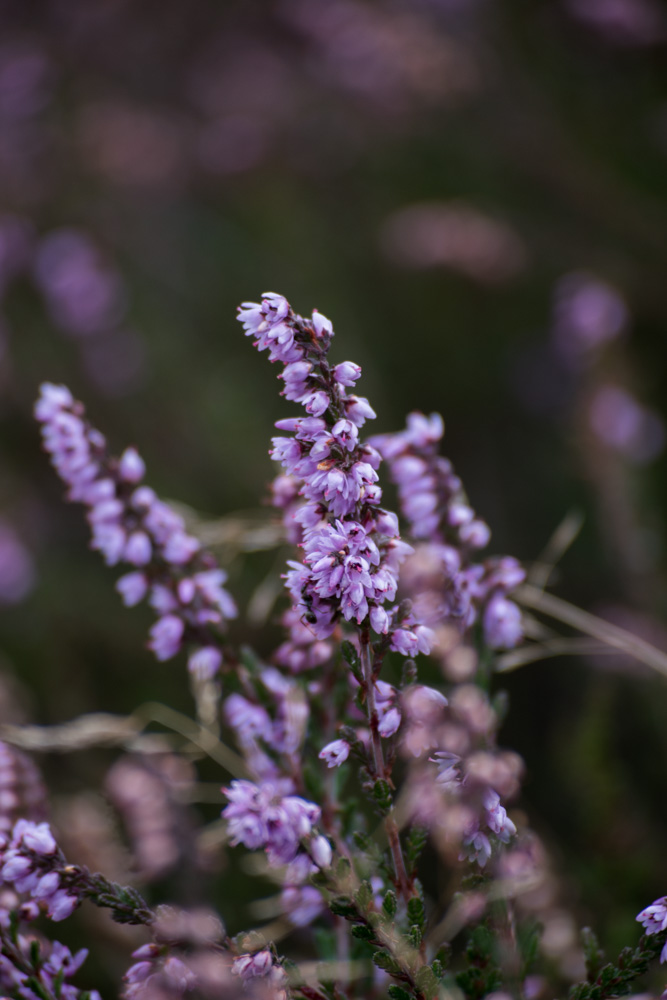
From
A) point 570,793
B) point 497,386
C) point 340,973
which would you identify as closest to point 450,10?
point 497,386

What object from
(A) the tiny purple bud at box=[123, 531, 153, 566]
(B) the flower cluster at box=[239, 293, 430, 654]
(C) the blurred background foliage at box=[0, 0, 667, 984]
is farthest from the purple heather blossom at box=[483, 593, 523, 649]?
(C) the blurred background foliage at box=[0, 0, 667, 984]

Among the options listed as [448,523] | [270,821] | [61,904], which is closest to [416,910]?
[270,821]

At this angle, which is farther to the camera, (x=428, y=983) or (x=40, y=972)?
(x=40, y=972)

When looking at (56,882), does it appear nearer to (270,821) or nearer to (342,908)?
(270,821)

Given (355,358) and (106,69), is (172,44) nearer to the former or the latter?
(106,69)

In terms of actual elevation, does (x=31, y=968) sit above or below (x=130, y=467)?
below

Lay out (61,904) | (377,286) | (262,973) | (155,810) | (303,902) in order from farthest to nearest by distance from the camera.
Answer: (377,286) → (155,810) → (303,902) → (61,904) → (262,973)

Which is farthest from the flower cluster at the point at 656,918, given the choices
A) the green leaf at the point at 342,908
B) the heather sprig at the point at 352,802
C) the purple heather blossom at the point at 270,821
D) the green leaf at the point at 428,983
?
the purple heather blossom at the point at 270,821
